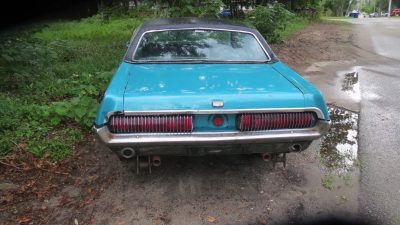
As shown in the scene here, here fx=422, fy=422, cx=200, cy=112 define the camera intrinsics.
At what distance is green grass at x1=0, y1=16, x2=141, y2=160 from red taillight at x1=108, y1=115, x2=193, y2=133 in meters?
1.64

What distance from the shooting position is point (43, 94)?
6.80 meters

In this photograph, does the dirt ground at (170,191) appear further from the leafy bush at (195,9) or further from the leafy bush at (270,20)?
the leafy bush at (270,20)

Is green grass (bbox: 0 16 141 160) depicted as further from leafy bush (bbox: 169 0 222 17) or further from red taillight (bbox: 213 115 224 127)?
leafy bush (bbox: 169 0 222 17)

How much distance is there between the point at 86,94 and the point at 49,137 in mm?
1696

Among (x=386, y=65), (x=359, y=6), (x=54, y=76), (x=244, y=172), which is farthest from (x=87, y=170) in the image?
(x=359, y=6)

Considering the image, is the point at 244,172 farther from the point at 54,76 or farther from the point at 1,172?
the point at 54,76

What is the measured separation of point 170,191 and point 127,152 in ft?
2.42

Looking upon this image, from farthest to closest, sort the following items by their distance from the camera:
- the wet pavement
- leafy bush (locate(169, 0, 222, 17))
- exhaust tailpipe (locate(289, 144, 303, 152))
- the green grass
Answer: leafy bush (locate(169, 0, 222, 17)) < the green grass < the wet pavement < exhaust tailpipe (locate(289, 144, 303, 152))

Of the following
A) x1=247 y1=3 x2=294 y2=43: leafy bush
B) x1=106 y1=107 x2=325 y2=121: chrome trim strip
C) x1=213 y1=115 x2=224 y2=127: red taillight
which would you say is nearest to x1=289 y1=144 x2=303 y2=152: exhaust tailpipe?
x1=106 y1=107 x2=325 y2=121: chrome trim strip

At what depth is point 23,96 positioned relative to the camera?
668 cm

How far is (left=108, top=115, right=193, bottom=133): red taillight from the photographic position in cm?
348

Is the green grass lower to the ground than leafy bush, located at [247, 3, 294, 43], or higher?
lower

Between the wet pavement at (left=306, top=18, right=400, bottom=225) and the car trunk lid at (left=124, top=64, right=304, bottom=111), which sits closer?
the car trunk lid at (left=124, top=64, right=304, bottom=111)

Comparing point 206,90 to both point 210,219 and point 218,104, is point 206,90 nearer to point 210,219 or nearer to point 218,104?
point 218,104
